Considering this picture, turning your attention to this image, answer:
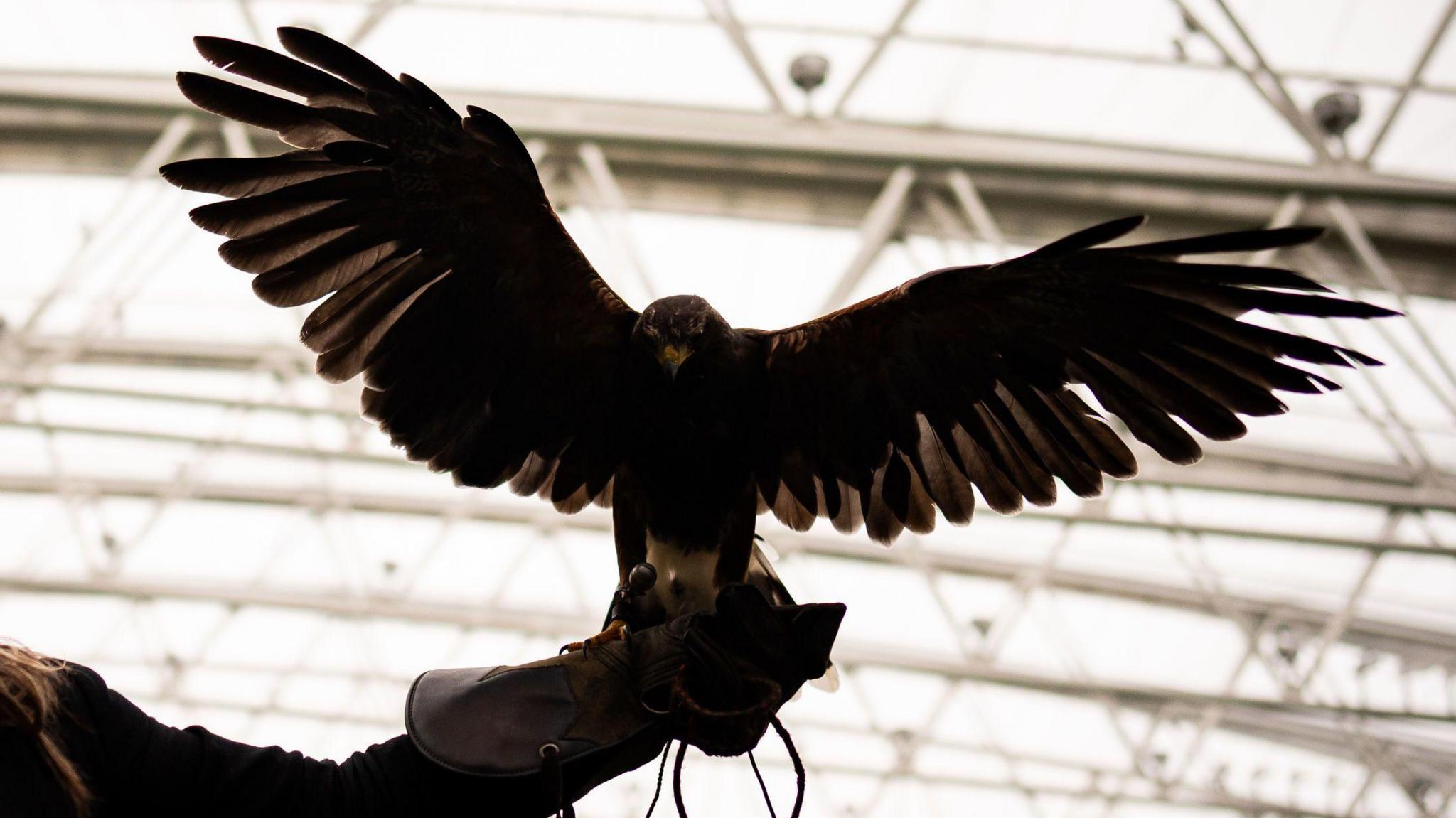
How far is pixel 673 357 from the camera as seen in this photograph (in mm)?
3869

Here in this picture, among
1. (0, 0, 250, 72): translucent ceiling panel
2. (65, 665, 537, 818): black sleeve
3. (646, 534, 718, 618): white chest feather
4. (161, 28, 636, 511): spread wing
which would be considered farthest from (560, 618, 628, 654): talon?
(0, 0, 250, 72): translucent ceiling panel

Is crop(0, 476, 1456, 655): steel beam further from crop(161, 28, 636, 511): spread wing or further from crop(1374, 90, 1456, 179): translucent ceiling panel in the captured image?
crop(161, 28, 636, 511): spread wing

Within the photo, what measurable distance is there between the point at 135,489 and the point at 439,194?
41.4ft

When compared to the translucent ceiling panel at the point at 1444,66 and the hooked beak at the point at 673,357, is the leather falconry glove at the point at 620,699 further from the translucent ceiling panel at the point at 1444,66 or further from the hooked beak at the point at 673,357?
the translucent ceiling panel at the point at 1444,66

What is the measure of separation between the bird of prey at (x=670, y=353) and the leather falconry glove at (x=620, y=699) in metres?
0.88

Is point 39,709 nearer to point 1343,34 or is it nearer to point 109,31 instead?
point 109,31

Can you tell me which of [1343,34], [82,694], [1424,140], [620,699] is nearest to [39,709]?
[82,694]

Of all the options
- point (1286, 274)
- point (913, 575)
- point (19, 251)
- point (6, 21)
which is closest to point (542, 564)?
point (913, 575)

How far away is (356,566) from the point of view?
16031mm

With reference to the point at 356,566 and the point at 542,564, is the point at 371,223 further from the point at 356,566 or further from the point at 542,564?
the point at 542,564

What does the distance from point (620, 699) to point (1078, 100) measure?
7201 millimetres

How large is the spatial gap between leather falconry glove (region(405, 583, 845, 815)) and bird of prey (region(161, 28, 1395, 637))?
2.87ft

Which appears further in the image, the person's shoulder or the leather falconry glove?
the leather falconry glove

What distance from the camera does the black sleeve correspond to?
7.63 feet
